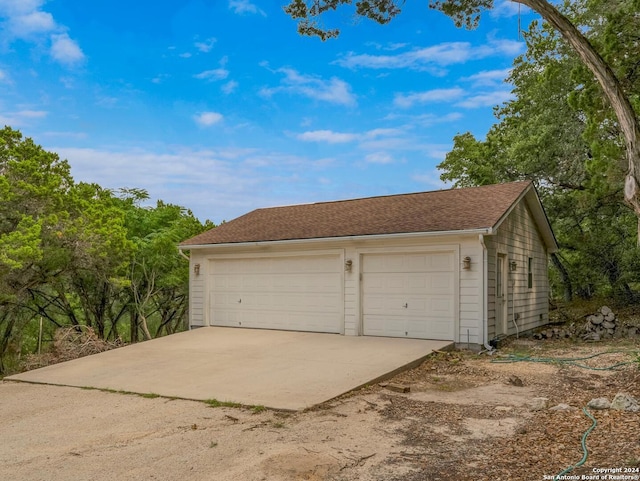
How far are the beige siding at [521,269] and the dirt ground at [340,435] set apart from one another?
11.1 ft

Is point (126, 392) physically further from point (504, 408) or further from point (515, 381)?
point (515, 381)

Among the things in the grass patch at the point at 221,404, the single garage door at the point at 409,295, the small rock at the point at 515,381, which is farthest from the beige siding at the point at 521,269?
the grass patch at the point at 221,404

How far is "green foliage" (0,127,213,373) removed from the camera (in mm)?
12344

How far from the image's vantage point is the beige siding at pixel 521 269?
1035 centimetres

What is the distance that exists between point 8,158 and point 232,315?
6.89 m

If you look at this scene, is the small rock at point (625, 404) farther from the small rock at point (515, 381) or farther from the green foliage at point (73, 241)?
the green foliage at point (73, 241)

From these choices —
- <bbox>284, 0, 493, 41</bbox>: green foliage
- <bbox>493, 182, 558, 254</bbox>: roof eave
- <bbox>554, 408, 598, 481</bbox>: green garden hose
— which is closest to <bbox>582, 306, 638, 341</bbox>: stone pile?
<bbox>493, 182, 558, 254</bbox>: roof eave

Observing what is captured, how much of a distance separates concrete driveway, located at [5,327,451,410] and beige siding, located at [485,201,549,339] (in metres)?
1.95

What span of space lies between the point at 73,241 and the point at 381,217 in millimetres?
8057

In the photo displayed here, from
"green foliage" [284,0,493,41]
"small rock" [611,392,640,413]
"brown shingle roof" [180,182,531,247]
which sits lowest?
"small rock" [611,392,640,413]

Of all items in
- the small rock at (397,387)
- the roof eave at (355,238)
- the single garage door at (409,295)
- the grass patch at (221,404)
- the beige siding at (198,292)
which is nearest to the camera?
the grass patch at (221,404)

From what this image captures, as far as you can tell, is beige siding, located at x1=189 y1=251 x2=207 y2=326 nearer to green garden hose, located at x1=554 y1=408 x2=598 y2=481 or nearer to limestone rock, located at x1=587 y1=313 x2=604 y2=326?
limestone rock, located at x1=587 y1=313 x2=604 y2=326

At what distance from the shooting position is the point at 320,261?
39.0ft

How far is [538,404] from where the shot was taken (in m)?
5.63
